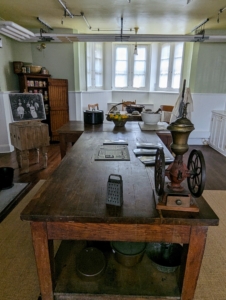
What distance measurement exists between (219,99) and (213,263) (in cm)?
423

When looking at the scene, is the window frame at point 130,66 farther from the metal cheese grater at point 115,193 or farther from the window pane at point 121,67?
the metal cheese grater at point 115,193

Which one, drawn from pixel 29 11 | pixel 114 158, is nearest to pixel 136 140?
pixel 114 158

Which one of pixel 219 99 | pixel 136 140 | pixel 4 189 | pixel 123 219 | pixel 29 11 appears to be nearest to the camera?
pixel 123 219

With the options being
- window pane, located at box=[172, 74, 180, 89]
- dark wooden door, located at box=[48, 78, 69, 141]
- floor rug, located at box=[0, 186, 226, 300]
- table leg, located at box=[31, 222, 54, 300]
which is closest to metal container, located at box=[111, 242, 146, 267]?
table leg, located at box=[31, 222, 54, 300]

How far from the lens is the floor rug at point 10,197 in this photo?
226 centimetres

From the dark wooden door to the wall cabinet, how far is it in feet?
11.4

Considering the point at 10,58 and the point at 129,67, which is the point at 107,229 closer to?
the point at 10,58

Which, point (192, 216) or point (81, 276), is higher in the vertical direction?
point (192, 216)

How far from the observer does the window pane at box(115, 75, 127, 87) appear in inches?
255

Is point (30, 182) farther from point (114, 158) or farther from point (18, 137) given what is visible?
point (114, 158)

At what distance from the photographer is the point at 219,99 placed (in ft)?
15.9

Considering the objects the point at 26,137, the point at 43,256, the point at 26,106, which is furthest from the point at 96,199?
the point at 26,106

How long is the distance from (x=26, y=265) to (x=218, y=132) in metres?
4.40

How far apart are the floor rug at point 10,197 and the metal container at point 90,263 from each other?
127cm
